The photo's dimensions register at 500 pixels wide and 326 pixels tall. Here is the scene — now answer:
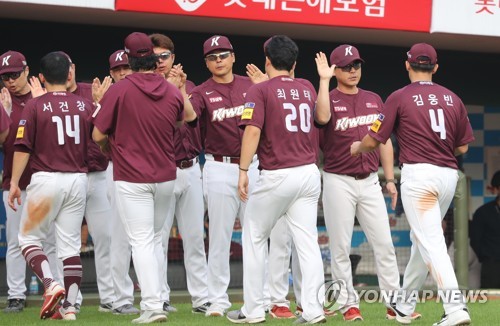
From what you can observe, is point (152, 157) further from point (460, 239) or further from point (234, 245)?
point (460, 239)

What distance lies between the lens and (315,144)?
7395 mm

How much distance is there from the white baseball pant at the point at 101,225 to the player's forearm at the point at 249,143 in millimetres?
1713

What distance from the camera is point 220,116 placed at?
26.1 feet

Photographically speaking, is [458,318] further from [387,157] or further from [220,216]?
[220,216]

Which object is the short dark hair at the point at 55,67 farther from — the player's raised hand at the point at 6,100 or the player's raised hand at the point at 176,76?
the player's raised hand at the point at 176,76

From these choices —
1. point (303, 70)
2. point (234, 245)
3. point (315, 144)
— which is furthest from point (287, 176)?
point (303, 70)

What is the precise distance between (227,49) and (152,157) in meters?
1.30

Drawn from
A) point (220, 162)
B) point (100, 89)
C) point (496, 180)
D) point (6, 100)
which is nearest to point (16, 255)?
point (6, 100)

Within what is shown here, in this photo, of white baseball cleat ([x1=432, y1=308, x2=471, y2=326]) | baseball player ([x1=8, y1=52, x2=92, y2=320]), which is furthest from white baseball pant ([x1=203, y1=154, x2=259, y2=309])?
white baseball cleat ([x1=432, y1=308, x2=471, y2=326])

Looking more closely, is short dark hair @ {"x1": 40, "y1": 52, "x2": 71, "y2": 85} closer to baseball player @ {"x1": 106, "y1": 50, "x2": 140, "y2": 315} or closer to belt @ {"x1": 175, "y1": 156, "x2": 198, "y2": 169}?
baseball player @ {"x1": 106, "y1": 50, "x2": 140, "y2": 315}

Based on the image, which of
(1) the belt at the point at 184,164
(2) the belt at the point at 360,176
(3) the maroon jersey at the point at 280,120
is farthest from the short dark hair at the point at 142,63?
(2) the belt at the point at 360,176

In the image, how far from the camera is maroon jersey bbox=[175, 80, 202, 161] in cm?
814

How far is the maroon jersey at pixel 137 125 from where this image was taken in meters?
6.95

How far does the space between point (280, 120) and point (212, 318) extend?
61.9 inches
